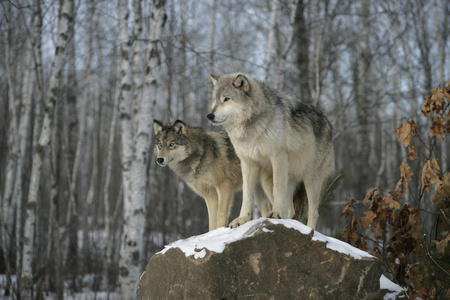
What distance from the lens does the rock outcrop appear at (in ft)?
12.4

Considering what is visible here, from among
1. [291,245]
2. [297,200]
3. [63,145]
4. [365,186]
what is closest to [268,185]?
[297,200]

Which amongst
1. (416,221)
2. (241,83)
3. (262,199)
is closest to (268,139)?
(241,83)

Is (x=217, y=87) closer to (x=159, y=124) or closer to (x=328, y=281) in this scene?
(x=159, y=124)

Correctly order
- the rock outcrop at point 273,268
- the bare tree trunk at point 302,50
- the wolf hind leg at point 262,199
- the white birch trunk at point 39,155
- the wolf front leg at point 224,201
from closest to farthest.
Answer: the rock outcrop at point 273,268 < the wolf hind leg at point 262,199 < the wolf front leg at point 224,201 < the white birch trunk at point 39,155 < the bare tree trunk at point 302,50

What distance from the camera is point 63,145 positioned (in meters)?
10.3

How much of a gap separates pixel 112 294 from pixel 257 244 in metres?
7.69

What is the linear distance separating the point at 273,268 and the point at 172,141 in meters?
2.64

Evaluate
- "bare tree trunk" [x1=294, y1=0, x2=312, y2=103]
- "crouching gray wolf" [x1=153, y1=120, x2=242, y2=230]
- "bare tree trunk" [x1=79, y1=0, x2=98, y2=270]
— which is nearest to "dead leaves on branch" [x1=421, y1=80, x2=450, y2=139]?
"crouching gray wolf" [x1=153, y1=120, x2=242, y2=230]

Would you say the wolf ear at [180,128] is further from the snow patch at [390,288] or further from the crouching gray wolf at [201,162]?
the snow patch at [390,288]

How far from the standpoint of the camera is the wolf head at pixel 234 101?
4449 mm

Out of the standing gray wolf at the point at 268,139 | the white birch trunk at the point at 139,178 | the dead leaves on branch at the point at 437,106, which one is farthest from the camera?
the white birch trunk at the point at 139,178

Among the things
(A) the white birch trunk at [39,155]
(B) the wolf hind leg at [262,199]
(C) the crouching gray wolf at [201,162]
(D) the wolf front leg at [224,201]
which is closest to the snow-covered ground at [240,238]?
(B) the wolf hind leg at [262,199]

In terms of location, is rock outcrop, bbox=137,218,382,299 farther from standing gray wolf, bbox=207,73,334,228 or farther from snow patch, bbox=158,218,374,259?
standing gray wolf, bbox=207,73,334,228

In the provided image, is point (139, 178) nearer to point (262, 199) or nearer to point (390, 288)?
point (262, 199)
